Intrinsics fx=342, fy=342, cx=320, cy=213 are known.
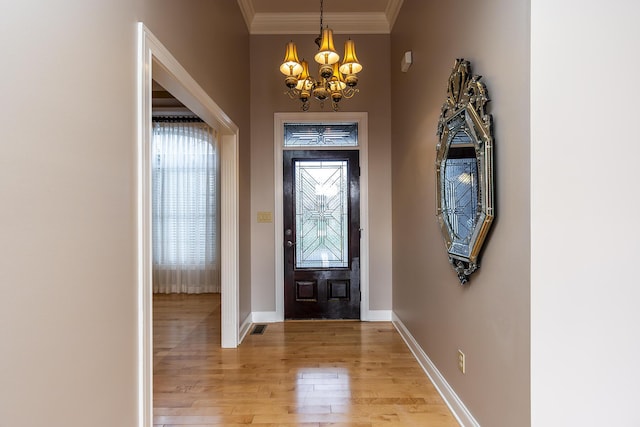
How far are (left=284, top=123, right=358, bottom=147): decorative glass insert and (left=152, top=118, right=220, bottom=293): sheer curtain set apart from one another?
199 centimetres

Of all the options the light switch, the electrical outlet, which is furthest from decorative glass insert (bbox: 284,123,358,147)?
the electrical outlet

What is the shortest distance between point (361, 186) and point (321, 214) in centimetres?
59

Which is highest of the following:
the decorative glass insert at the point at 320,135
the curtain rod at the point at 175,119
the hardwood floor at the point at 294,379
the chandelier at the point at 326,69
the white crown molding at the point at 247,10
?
the white crown molding at the point at 247,10

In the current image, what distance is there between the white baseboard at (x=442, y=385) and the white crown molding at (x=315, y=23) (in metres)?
3.49

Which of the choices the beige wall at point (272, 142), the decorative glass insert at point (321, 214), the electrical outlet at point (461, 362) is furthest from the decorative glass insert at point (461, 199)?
the decorative glass insert at point (321, 214)

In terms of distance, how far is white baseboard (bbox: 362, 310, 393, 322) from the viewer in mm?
4152

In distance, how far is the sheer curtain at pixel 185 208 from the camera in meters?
5.63

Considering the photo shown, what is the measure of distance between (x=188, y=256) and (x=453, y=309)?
4.60 metres

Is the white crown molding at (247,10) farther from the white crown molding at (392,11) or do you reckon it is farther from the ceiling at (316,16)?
the white crown molding at (392,11)
